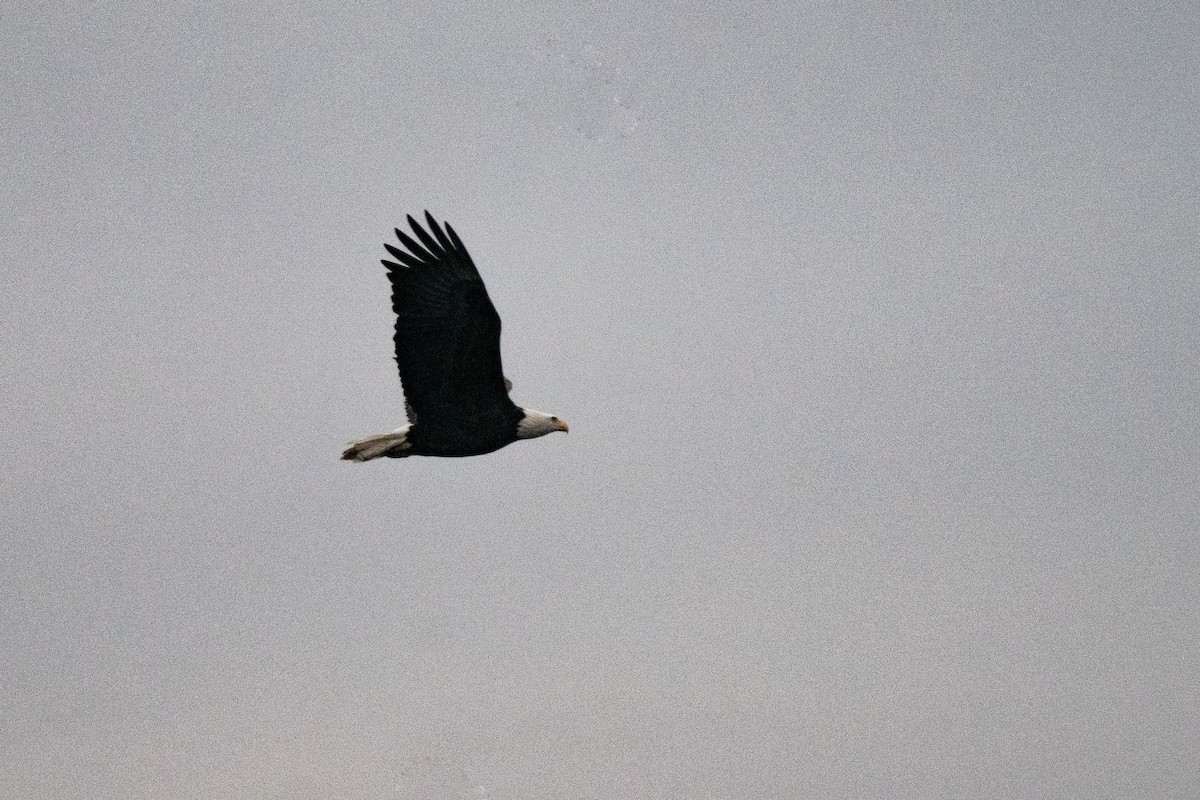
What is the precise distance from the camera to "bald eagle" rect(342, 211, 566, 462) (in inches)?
1345

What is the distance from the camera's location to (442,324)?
113 ft

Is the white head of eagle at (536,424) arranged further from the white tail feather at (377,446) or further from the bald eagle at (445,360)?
Answer: the white tail feather at (377,446)

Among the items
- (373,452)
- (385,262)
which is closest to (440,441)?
(373,452)

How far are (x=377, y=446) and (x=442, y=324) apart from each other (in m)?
2.78

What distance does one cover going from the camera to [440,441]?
35500 millimetres

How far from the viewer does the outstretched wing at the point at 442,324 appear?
112ft

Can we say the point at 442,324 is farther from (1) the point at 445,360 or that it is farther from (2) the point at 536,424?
(2) the point at 536,424

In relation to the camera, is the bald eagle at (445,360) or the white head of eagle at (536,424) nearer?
the bald eagle at (445,360)

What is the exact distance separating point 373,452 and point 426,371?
1.94 meters

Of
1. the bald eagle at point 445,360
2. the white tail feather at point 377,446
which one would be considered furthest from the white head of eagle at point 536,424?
the white tail feather at point 377,446

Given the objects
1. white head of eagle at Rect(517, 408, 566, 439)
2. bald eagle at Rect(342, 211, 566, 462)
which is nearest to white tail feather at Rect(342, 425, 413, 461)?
bald eagle at Rect(342, 211, 566, 462)

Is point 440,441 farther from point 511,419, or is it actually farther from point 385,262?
point 385,262

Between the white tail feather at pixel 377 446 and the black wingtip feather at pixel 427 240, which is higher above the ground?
the black wingtip feather at pixel 427 240

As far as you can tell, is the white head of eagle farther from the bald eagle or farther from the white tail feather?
the white tail feather
